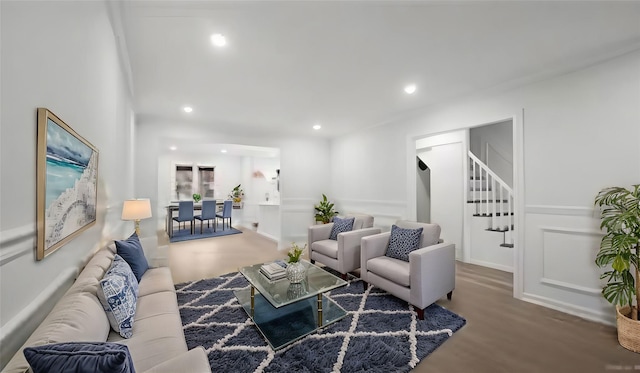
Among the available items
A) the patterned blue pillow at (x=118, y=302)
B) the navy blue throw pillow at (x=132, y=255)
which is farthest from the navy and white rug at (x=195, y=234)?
the patterned blue pillow at (x=118, y=302)

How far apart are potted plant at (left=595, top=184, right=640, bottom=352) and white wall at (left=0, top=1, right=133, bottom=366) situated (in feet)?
11.6

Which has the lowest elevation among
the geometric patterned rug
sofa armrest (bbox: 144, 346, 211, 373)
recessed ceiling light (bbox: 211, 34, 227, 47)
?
the geometric patterned rug

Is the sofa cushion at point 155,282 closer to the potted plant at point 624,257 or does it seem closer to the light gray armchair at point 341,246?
the light gray armchair at point 341,246

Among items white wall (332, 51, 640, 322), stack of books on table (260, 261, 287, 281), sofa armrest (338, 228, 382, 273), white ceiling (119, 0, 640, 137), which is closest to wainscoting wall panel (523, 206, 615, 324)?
white wall (332, 51, 640, 322)

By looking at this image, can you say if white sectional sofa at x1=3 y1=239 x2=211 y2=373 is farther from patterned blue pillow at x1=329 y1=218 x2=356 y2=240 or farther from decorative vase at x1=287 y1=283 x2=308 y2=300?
patterned blue pillow at x1=329 y1=218 x2=356 y2=240

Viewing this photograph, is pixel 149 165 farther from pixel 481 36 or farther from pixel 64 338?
pixel 481 36

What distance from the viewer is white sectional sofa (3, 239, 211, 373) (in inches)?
36.3

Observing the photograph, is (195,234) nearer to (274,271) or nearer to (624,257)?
(274,271)

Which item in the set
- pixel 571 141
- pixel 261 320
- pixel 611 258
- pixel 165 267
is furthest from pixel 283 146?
pixel 611 258

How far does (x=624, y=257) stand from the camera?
6.15 feet

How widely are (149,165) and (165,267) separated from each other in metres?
2.22

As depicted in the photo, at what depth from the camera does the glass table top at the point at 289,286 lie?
2048mm

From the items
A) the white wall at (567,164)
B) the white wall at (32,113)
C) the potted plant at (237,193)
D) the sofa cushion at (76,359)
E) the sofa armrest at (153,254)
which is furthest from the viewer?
the potted plant at (237,193)

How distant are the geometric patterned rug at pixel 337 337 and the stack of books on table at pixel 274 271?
0.41 meters
